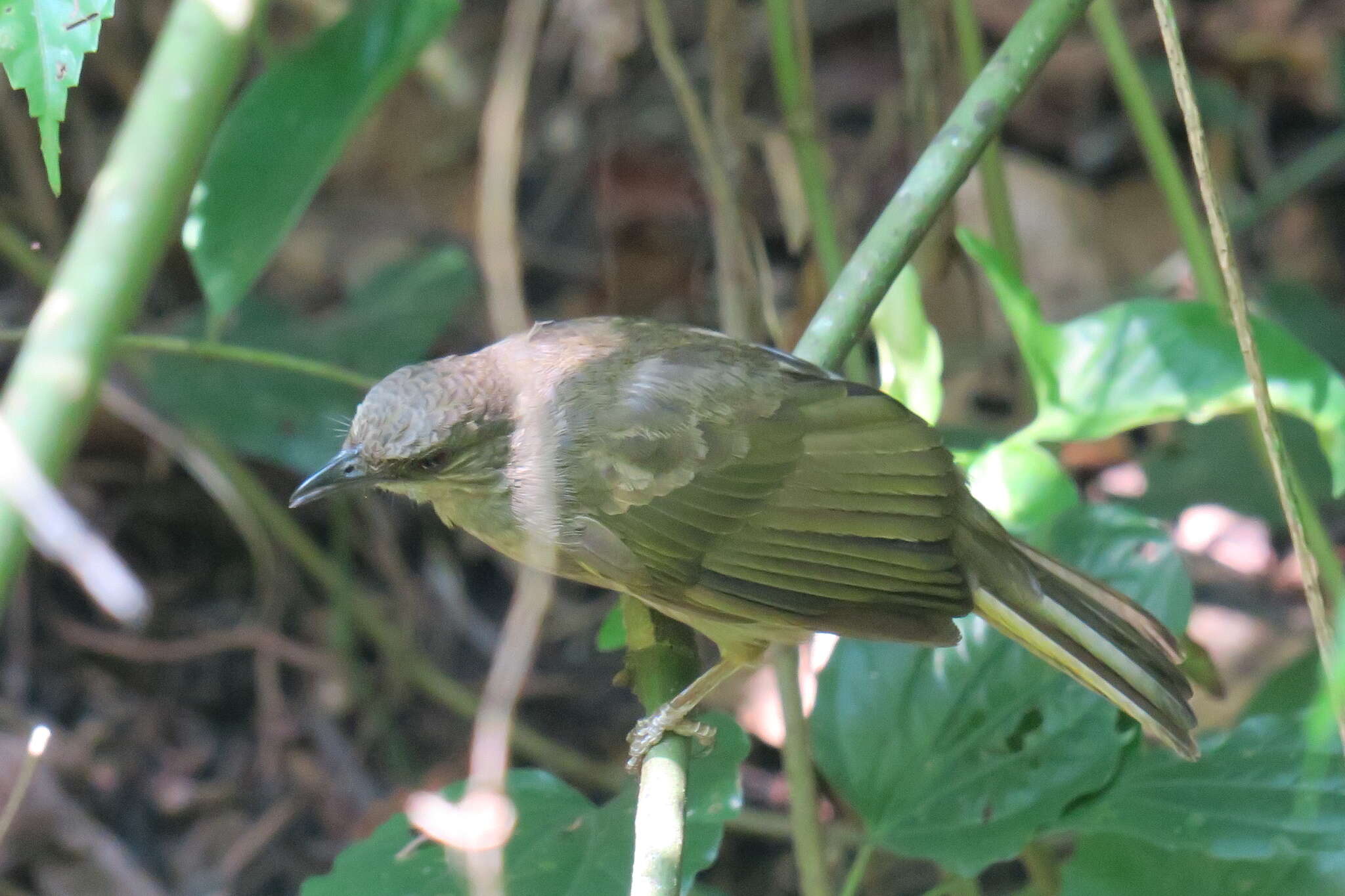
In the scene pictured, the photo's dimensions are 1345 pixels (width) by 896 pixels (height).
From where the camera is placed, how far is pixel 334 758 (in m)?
4.49

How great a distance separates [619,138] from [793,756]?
3.34 metres

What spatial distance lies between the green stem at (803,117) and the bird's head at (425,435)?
34.2 inches

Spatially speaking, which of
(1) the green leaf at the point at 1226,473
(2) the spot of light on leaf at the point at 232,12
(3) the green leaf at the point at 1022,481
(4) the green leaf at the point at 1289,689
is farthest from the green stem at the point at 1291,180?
(2) the spot of light on leaf at the point at 232,12

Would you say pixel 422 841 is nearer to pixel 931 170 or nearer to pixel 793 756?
pixel 793 756

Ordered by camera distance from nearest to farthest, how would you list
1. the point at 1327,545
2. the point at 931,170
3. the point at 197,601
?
the point at 931,170, the point at 1327,545, the point at 197,601

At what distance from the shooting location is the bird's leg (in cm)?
225

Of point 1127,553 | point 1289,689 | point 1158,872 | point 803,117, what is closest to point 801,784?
point 1158,872

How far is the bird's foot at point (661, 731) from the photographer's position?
2.20 m

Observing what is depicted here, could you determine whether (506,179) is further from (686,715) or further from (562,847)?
(562,847)

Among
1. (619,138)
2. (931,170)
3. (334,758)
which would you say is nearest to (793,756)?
(931,170)

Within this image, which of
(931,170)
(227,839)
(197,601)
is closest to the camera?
(931,170)

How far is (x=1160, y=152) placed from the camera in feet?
10.6

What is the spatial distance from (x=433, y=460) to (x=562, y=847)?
0.76 meters

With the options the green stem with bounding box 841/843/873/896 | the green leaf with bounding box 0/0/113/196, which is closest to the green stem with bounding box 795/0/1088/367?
the green stem with bounding box 841/843/873/896
